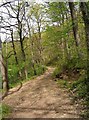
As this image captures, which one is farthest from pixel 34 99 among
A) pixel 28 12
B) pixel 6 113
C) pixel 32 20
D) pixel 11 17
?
pixel 32 20

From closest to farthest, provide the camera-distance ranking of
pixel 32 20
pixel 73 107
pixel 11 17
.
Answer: pixel 73 107 < pixel 11 17 < pixel 32 20

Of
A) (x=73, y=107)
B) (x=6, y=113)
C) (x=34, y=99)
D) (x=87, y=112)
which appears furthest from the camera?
(x=34, y=99)

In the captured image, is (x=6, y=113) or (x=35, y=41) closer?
(x=6, y=113)

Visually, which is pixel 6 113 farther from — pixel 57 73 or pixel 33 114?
pixel 57 73

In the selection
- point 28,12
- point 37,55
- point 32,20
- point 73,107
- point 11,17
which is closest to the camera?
point 73,107

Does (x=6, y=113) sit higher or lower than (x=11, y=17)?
lower

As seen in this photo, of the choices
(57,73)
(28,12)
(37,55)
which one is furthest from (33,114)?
(37,55)

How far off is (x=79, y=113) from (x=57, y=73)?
28.7ft

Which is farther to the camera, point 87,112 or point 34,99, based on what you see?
point 34,99

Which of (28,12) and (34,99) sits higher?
(28,12)

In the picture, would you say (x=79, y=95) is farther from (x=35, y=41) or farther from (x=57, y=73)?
(x=35, y=41)

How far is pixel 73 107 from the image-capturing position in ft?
30.5

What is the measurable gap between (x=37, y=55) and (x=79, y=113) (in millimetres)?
32367

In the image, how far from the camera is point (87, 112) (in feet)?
27.1
